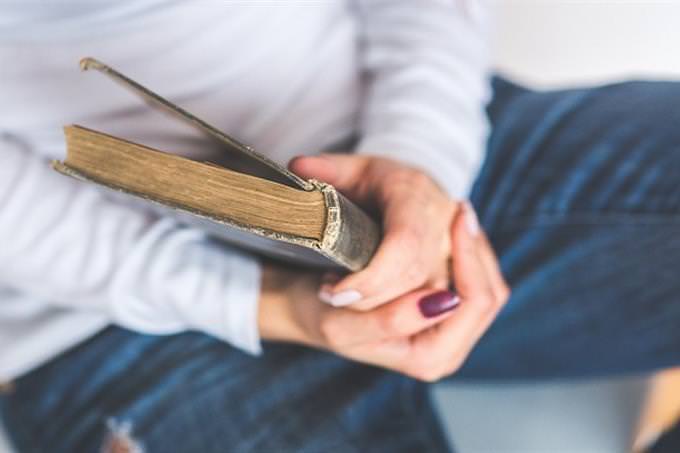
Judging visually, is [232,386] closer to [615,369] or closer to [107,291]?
[107,291]

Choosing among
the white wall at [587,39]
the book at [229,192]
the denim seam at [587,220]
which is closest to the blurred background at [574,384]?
the white wall at [587,39]

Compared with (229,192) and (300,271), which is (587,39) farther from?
(229,192)

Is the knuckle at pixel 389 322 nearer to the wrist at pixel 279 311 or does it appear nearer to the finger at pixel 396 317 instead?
the finger at pixel 396 317

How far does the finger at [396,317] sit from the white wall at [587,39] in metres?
0.72

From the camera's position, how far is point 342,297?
456mm

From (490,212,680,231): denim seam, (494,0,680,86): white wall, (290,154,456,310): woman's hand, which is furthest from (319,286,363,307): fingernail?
(494,0,680,86): white wall

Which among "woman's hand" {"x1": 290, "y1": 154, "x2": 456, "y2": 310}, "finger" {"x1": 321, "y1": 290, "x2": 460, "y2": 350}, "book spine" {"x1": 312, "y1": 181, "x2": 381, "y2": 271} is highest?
"book spine" {"x1": 312, "y1": 181, "x2": 381, "y2": 271}

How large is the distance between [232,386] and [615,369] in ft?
1.15

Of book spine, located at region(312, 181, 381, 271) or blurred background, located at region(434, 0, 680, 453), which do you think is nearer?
book spine, located at region(312, 181, 381, 271)

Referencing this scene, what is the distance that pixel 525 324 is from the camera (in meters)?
0.62

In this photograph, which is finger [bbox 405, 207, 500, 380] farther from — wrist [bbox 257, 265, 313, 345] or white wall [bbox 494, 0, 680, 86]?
white wall [bbox 494, 0, 680, 86]

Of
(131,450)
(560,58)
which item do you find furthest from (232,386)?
(560,58)

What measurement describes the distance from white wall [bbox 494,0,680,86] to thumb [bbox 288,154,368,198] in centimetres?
65

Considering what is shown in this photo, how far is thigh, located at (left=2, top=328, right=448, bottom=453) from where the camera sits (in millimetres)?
579
